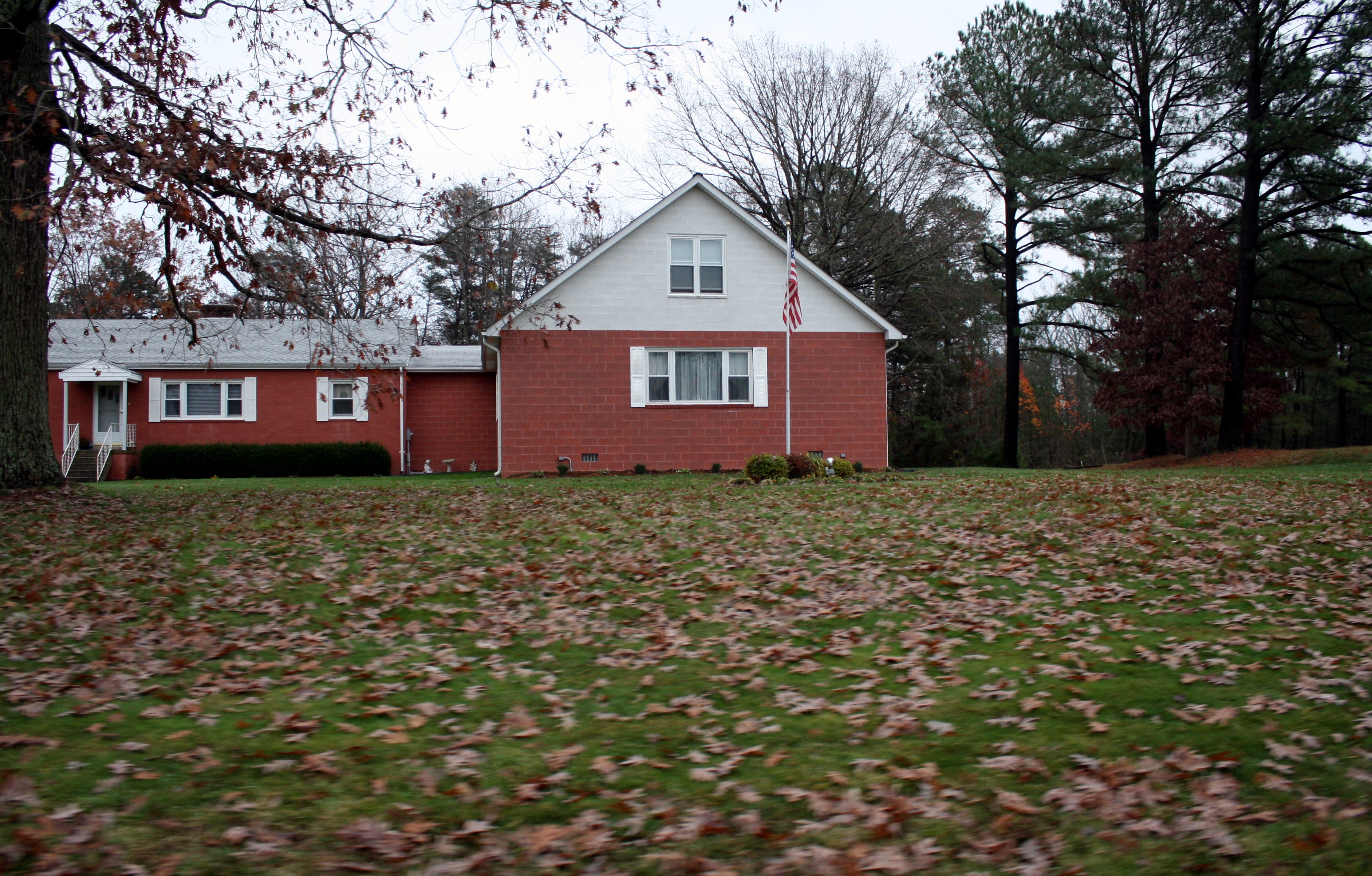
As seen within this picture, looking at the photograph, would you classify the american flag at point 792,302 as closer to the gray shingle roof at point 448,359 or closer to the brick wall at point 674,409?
the brick wall at point 674,409

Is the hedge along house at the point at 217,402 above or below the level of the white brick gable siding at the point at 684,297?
below

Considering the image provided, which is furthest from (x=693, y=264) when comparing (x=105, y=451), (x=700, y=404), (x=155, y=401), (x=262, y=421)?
(x=105, y=451)

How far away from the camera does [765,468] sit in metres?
15.5

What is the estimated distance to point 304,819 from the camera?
3.47m

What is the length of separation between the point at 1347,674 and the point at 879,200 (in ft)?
83.1

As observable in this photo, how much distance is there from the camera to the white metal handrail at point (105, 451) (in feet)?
75.0

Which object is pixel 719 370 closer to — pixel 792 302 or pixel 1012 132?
pixel 792 302

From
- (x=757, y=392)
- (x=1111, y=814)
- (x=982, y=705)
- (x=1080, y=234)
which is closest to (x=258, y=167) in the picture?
(x=982, y=705)

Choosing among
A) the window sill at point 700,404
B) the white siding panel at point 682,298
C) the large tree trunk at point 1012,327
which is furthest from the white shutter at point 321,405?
the large tree trunk at point 1012,327

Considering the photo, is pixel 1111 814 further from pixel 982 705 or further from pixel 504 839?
pixel 504 839

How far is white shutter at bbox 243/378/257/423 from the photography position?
24703 mm

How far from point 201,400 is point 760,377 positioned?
1543 centimetres

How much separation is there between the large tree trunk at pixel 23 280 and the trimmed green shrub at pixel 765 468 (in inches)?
387

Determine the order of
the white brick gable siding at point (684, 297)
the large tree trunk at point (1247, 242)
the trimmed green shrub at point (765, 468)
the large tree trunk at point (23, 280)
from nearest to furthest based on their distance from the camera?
the large tree trunk at point (23, 280) → the trimmed green shrub at point (765, 468) → the white brick gable siding at point (684, 297) → the large tree trunk at point (1247, 242)
